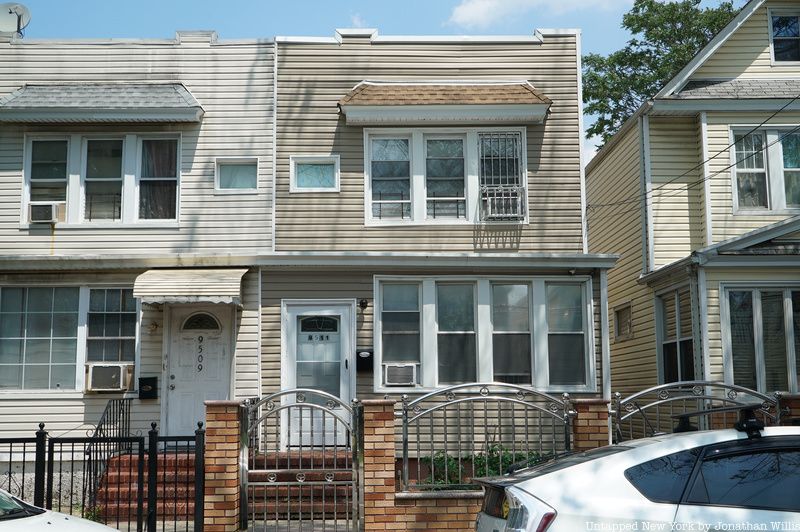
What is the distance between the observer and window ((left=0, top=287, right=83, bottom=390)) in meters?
13.7

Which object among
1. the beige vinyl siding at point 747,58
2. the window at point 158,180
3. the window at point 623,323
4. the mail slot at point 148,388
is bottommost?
the mail slot at point 148,388

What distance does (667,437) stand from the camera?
5.71m

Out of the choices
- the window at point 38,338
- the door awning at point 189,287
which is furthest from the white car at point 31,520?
the window at point 38,338

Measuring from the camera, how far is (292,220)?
14.1 meters

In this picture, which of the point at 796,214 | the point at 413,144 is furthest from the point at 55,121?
the point at 796,214

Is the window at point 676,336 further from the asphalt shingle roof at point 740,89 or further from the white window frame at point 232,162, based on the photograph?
the white window frame at point 232,162

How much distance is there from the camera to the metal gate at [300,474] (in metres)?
9.27

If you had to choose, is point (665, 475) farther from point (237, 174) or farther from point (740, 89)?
point (740, 89)

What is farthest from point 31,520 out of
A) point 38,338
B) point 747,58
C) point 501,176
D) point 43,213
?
point 747,58

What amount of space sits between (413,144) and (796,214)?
7038 millimetres

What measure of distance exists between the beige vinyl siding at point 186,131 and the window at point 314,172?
45 centimetres

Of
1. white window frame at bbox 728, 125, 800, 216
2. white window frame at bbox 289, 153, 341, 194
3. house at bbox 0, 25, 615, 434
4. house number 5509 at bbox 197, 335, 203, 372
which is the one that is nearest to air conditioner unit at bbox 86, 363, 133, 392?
house at bbox 0, 25, 615, 434

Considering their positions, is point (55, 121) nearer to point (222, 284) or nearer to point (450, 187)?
point (222, 284)

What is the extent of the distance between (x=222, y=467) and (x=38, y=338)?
611cm
